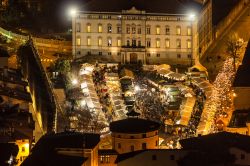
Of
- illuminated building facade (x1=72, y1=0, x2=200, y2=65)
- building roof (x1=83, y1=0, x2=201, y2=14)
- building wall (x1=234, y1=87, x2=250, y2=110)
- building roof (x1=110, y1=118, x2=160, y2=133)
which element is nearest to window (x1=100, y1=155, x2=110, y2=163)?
building roof (x1=110, y1=118, x2=160, y2=133)

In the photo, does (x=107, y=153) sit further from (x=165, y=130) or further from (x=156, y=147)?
(x=165, y=130)

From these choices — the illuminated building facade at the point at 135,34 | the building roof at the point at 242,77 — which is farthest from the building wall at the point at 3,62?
the building roof at the point at 242,77

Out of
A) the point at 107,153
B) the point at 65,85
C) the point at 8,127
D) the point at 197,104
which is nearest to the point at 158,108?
the point at 197,104

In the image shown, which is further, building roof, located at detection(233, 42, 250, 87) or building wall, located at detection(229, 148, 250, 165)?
building roof, located at detection(233, 42, 250, 87)

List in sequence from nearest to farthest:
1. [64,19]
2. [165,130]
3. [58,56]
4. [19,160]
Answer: [19,160] < [165,130] < [58,56] < [64,19]

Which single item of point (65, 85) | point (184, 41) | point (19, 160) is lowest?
point (19, 160)

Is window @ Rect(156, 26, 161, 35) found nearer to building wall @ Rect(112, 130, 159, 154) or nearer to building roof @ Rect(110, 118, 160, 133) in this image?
building roof @ Rect(110, 118, 160, 133)
